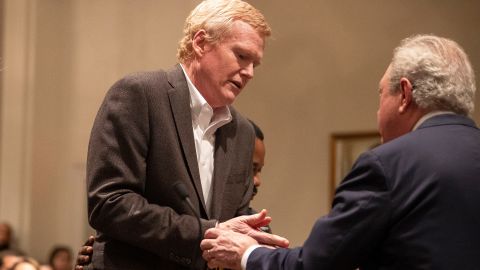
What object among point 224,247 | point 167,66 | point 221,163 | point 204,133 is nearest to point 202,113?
point 204,133

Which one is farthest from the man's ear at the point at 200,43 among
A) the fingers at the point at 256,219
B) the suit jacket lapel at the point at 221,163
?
the fingers at the point at 256,219

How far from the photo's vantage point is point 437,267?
2.39 m

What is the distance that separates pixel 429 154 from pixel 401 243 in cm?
26

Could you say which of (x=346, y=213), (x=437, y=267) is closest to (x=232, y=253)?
(x=346, y=213)

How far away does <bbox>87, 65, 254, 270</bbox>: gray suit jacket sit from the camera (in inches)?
114

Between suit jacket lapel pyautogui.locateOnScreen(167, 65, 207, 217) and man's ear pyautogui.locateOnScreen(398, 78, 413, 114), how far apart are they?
0.79 metres

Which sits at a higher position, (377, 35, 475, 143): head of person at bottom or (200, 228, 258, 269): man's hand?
(377, 35, 475, 143): head of person at bottom

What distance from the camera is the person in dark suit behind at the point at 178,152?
2900mm

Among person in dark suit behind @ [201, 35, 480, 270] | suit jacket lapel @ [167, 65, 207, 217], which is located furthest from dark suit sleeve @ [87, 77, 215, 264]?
person in dark suit behind @ [201, 35, 480, 270]

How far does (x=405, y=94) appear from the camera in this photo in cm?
259

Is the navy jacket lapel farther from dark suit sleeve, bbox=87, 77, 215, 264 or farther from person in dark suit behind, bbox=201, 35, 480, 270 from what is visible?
dark suit sleeve, bbox=87, 77, 215, 264

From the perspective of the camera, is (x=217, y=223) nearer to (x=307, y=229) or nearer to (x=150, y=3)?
(x=307, y=229)

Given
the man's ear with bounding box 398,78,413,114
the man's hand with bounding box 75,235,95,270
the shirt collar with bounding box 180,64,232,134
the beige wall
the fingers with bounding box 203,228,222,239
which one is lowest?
the beige wall

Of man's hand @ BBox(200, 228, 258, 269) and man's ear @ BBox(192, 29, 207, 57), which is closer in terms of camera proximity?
man's hand @ BBox(200, 228, 258, 269)
